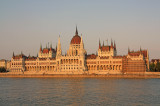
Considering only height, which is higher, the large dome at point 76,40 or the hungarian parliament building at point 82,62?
the large dome at point 76,40

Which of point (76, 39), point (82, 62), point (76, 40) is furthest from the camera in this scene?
point (76, 39)

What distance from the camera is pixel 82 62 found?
120m

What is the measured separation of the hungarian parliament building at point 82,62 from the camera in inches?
4446

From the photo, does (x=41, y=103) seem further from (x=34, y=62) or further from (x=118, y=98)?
(x=34, y=62)

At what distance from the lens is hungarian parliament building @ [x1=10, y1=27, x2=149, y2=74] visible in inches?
4446

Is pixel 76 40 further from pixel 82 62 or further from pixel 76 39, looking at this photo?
pixel 82 62

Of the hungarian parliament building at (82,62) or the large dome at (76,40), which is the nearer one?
the hungarian parliament building at (82,62)

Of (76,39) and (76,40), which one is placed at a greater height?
(76,39)

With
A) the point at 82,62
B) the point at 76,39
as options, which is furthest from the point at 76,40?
the point at 82,62

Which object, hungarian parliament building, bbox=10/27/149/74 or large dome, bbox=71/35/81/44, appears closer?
hungarian parliament building, bbox=10/27/149/74

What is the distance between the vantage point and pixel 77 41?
133 meters

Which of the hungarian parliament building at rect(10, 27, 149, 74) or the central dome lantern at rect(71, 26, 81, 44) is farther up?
the central dome lantern at rect(71, 26, 81, 44)

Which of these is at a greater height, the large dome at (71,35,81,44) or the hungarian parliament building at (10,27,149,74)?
the large dome at (71,35,81,44)

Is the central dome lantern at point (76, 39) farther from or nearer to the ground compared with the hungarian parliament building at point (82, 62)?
farther from the ground
